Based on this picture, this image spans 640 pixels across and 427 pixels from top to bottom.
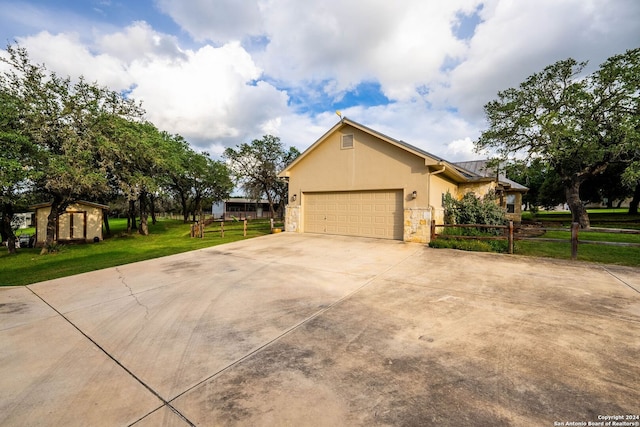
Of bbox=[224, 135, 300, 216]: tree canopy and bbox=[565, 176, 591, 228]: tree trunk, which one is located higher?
bbox=[224, 135, 300, 216]: tree canopy

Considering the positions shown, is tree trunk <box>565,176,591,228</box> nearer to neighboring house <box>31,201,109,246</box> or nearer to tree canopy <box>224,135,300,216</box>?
tree canopy <box>224,135,300,216</box>

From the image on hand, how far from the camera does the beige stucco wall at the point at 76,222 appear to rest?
1705 centimetres

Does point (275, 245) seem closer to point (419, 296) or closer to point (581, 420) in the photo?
point (419, 296)

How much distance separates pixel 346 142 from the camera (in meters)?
13.9

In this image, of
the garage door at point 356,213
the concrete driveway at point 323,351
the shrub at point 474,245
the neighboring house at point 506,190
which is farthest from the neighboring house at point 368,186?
the concrete driveway at point 323,351

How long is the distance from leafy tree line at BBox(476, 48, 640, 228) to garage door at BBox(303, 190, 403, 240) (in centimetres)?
1183

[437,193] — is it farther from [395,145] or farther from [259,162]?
[259,162]

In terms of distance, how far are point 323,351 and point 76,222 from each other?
22.1 metres

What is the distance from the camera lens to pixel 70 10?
932 cm

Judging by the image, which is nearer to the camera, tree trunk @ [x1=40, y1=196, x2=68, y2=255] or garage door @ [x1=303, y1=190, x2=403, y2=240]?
garage door @ [x1=303, y1=190, x2=403, y2=240]

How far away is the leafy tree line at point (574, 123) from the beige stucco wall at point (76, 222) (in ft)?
92.5

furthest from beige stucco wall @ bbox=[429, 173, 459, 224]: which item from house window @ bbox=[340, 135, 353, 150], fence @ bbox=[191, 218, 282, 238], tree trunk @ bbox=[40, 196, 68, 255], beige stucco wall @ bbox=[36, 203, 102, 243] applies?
beige stucco wall @ bbox=[36, 203, 102, 243]

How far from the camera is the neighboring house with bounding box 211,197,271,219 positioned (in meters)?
40.4

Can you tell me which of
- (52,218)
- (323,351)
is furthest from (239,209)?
(323,351)
